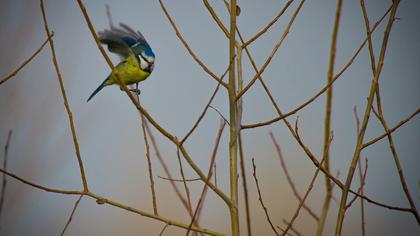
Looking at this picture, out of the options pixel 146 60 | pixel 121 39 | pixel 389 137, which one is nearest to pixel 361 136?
pixel 389 137

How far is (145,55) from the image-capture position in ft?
9.03

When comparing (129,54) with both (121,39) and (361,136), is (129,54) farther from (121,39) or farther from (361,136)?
→ (361,136)

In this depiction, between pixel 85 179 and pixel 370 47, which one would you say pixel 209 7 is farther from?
pixel 85 179

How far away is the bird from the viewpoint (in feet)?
7.41

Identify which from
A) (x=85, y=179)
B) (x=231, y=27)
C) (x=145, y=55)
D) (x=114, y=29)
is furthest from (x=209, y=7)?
(x=145, y=55)

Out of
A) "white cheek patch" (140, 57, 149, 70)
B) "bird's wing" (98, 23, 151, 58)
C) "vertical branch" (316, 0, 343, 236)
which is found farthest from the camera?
"white cheek patch" (140, 57, 149, 70)

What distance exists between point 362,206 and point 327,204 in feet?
1.50

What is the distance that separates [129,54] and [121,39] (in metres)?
0.21

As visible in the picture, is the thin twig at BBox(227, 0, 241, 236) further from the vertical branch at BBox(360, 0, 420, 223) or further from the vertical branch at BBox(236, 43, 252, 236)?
the vertical branch at BBox(360, 0, 420, 223)

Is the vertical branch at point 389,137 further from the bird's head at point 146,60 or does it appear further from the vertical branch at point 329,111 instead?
the bird's head at point 146,60

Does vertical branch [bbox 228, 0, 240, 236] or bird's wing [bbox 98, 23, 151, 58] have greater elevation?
bird's wing [bbox 98, 23, 151, 58]

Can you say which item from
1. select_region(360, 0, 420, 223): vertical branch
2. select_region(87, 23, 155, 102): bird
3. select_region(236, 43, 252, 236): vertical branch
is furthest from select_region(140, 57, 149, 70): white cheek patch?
select_region(360, 0, 420, 223): vertical branch

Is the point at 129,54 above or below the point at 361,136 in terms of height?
above

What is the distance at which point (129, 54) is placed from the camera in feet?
8.10
